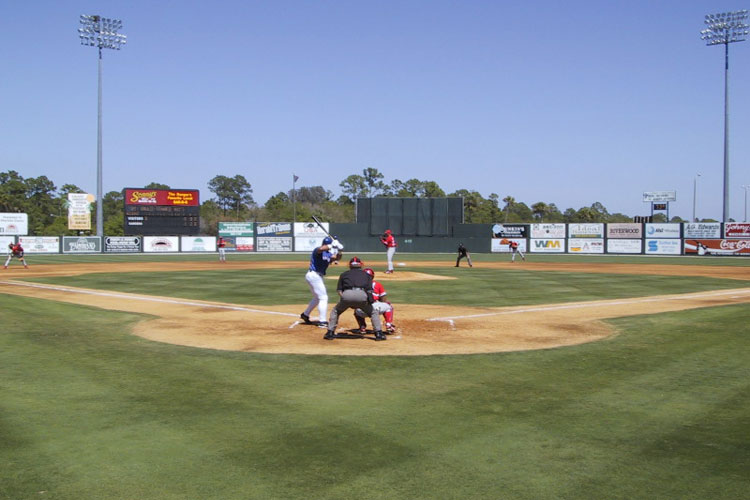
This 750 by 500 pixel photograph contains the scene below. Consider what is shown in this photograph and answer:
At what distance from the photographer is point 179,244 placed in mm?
63125

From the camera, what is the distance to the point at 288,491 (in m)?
4.21

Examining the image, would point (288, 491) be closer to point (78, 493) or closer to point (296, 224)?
point (78, 493)

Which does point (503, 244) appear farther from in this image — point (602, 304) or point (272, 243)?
point (602, 304)

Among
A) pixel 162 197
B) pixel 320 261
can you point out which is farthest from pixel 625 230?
pixel 320 261

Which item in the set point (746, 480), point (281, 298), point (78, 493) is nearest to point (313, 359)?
point (78, 493)

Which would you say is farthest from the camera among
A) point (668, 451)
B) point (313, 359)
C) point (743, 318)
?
point (743, 318)

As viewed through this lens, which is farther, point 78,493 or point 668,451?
point 668,451

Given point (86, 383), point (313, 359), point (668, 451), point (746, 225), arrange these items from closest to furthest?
point (668, 451) → point (86, 383) → point (313, 359) → point (746, 225)

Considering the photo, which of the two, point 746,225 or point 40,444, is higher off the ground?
point 746,225

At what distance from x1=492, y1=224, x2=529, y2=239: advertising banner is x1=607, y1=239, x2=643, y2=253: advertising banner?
882cm

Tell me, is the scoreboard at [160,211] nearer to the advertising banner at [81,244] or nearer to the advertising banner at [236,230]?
the advertising banner at [81,244]

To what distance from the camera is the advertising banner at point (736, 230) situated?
184 ft

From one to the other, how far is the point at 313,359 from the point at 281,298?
9292mm

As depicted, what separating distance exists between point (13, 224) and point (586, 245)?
202 ft
